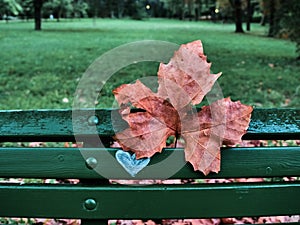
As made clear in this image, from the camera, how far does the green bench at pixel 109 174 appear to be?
122 centimetres

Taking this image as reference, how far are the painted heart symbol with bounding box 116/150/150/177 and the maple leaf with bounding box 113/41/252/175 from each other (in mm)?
33

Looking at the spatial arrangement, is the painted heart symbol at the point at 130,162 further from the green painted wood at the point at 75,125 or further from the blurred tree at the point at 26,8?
the blurred tree at the point at 26,8

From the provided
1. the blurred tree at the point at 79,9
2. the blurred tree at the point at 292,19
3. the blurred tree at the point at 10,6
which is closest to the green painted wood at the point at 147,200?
the blurred tree at the point at 292,19

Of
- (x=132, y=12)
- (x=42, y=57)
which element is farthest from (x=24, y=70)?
(x=132, y=12)

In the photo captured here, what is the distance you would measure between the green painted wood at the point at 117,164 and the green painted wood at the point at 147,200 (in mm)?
38

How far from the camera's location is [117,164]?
122 centimetres

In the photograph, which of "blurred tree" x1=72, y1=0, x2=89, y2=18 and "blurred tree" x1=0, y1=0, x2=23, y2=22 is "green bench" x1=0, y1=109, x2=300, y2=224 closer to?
"blurred tree" x1=0, y1=0, x2=23, y2=22

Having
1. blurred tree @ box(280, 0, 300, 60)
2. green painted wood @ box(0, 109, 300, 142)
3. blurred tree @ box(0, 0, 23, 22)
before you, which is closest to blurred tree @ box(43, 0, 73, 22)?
blurred tree @ box(0, 0, 23, 22)

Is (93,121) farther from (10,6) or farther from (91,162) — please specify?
(10,6)

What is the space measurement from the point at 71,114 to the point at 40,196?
0.24 metres

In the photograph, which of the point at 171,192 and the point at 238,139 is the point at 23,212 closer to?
the point at 171,192

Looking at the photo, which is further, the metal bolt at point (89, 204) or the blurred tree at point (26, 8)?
the blurred tree at point (26, 8)

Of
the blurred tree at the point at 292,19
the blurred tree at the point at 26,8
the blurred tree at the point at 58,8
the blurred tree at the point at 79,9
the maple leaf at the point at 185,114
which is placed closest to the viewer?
the maple leaf at the point at 185,114

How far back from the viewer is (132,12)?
1825 inches
